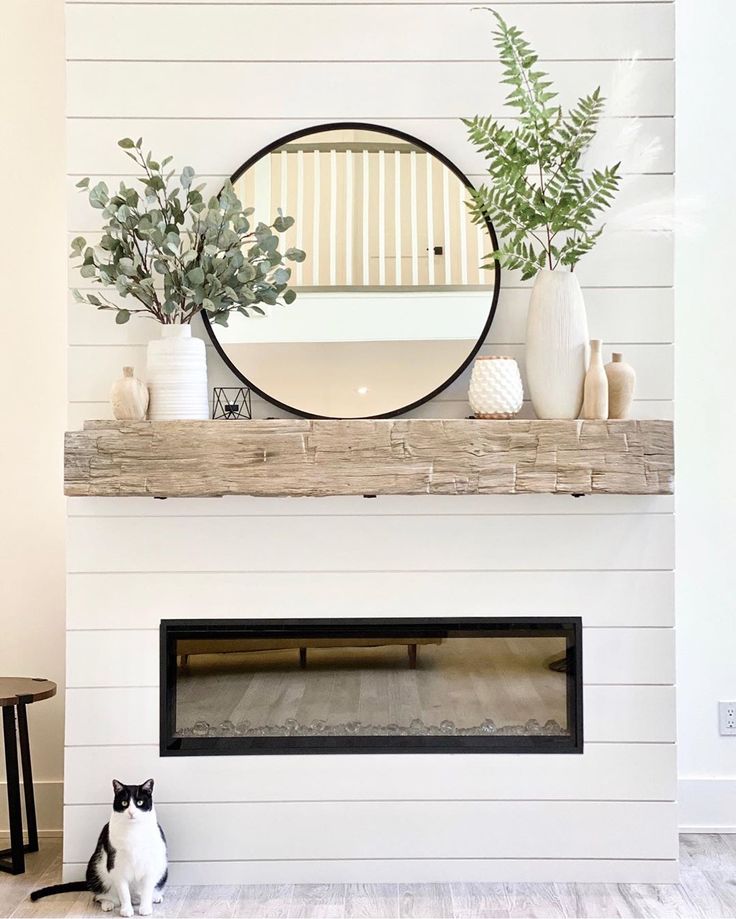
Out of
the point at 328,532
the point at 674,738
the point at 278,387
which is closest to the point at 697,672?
the point at 674,738

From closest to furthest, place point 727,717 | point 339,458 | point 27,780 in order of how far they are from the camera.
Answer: point 339,458, point 27,780, point 727,717

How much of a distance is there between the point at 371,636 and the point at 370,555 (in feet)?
0.71

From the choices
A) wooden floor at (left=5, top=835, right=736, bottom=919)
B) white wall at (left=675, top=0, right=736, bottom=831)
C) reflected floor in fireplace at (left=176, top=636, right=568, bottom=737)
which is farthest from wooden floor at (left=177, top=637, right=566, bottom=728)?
white wall at (left=675, top=0, right=736, bottom=831)

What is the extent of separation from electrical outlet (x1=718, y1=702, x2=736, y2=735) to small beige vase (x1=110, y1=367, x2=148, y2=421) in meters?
1.93

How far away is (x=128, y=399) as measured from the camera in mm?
2295

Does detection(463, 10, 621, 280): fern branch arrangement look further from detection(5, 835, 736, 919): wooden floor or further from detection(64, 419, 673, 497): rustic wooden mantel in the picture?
detection(5, 835, 736, 919): wooden floor

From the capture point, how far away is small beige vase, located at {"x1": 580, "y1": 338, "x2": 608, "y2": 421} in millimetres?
2307

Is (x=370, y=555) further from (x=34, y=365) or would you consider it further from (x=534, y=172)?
(x=34, y=365)

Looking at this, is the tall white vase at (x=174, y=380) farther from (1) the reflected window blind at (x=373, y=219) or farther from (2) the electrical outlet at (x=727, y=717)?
(2) the electrical outlet at (x=727, y=717)

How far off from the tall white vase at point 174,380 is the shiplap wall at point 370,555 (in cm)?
16

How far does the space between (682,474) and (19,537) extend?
2041 millimetres

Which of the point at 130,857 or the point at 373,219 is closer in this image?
the point at 130,857

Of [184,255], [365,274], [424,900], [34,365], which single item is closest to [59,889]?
[424,900]

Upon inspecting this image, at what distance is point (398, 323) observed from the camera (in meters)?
2.48
